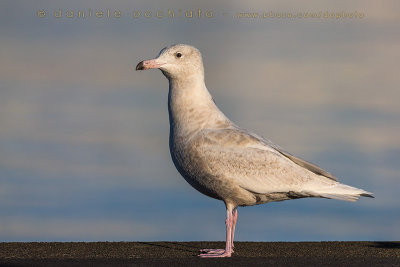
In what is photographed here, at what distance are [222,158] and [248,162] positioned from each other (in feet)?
1.65

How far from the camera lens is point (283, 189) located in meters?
14.3

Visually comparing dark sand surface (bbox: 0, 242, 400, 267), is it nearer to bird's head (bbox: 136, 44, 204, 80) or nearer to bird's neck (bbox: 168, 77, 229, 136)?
bird's neck (bbox: 168, 77, 229, 136)

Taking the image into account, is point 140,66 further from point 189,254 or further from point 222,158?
point 189,254

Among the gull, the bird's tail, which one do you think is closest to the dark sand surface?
the gull

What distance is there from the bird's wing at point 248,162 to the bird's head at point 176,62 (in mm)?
1219

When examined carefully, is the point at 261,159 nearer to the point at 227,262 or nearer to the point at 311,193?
the point at 311,193

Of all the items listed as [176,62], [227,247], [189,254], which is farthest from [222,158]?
[176,62]

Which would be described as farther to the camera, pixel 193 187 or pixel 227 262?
pixel 193 187

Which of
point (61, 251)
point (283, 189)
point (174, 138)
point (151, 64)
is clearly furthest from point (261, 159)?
point (61, 251)

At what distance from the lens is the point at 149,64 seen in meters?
14.7

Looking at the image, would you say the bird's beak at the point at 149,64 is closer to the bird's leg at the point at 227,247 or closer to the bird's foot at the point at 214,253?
the bird's leg at the point at 227,247

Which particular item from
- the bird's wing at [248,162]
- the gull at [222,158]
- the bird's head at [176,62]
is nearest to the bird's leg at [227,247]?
the gull at [222,158]

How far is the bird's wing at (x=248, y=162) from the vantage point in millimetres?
14141

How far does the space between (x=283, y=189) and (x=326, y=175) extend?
0.94 meters
